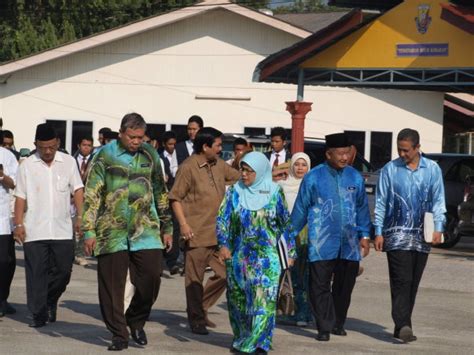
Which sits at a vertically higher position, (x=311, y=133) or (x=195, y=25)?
(x=195, y=25)

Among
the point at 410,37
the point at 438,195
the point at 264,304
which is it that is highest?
the point at 410,37

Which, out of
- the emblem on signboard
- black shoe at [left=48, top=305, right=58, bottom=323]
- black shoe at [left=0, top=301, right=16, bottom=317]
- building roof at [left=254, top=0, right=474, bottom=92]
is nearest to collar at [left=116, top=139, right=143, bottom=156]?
black shoe at [left=48, top=305, right=58, bottom=323]

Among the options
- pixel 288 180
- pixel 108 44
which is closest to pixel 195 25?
pixel 108 44

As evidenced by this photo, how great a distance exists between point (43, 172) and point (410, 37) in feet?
39.9

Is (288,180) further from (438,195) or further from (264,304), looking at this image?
(264,304)

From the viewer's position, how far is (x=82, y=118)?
34312mm

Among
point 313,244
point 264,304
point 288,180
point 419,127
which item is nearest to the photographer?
point 264,304

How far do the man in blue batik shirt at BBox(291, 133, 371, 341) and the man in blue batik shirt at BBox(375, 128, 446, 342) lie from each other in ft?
0.74

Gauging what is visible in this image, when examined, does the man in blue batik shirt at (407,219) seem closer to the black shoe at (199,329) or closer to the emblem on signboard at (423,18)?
the black shoe at (199,329)

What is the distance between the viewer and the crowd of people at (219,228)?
10227mm

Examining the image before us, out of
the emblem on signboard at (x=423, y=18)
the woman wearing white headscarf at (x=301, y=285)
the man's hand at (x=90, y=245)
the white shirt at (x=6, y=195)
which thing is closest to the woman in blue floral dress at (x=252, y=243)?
the man's hand at (x=90, y=245)

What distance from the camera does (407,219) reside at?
1125 cm

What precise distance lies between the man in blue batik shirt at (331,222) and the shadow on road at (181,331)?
886 millimetres

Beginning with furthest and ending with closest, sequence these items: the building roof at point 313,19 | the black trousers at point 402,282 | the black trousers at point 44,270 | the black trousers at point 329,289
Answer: the building roof at point 313,19, the black trousers at point 44,270, the black trousers at point 402,282, the black trousers at point 329,289
